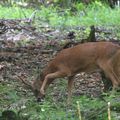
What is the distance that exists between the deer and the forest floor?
208mm

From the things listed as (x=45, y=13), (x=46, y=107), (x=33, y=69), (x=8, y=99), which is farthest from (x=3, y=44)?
(x=45, y=13)

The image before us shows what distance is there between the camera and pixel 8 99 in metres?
7.36

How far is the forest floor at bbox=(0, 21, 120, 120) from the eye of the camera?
5.75 m

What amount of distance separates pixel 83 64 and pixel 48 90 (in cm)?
77

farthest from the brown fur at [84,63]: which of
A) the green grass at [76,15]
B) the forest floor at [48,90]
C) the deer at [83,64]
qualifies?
the green grass at [76,15]

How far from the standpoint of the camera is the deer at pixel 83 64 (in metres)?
7.82

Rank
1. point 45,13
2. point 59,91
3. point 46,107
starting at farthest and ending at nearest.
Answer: point 45,13
point 59,91
point 46,107

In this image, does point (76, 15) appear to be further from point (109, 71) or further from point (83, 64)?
point (109, 71)

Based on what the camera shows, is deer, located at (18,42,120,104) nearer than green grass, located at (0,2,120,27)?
Yes

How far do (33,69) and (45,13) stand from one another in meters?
9.19

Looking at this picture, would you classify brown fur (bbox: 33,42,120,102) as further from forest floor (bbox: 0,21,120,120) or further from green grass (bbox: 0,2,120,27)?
green grass (bbox: 0,2,120,27)

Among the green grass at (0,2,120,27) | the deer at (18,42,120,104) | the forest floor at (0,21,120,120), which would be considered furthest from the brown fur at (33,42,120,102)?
the green grass at (0,2,120,27)

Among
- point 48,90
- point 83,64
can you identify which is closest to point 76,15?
point 48,90

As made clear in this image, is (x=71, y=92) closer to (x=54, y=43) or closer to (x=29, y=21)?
(x=54, y=43)
